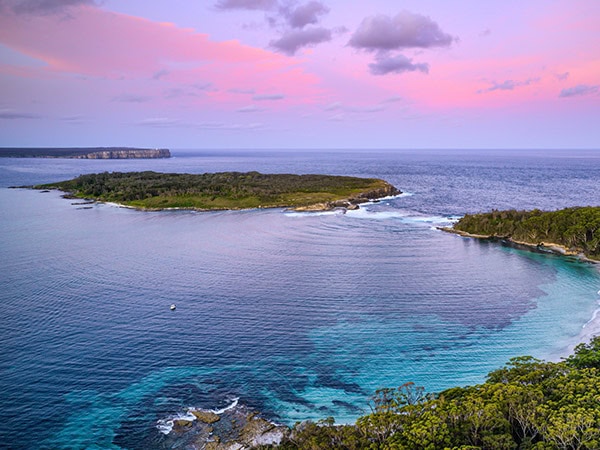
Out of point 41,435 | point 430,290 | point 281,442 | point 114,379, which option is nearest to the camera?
point 281,442

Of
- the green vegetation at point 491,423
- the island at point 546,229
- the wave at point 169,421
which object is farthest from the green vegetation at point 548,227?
the wave at point 169,421

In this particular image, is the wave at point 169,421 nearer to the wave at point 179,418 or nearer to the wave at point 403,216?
the wave at point 179,418

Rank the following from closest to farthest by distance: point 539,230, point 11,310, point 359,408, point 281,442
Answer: point 281,442 → point 359,408 → point 11,310 → point 539,230

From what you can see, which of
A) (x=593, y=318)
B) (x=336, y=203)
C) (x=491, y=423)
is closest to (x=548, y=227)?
(x=593, y=318)

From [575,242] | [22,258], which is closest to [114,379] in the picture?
[22,258]

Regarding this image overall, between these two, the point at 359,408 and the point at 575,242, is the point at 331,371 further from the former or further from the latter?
the point at 575,242

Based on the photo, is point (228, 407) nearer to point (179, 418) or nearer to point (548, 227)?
point (179, 418)

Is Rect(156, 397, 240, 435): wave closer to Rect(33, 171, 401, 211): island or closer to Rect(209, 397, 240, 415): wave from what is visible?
Rect(209, 397, 240, 415): wave
